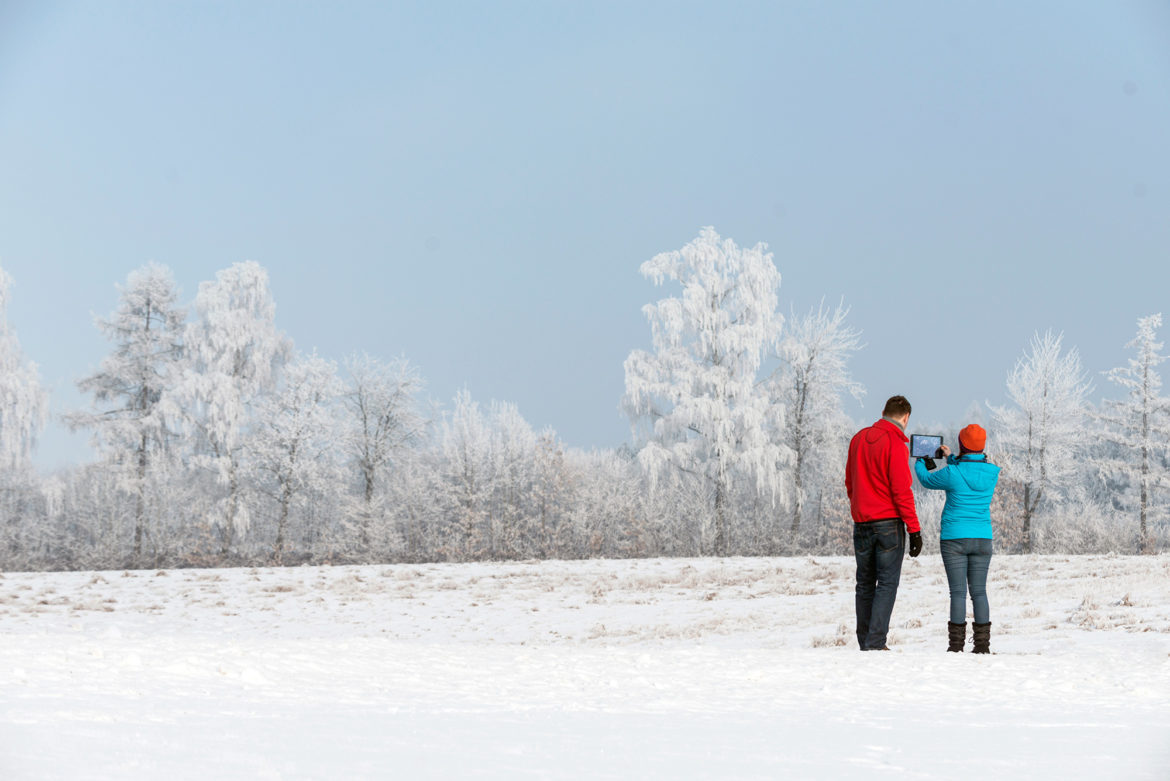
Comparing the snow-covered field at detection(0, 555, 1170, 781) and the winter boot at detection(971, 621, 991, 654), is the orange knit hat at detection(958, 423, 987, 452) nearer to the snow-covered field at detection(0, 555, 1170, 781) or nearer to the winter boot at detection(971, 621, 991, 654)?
the winter boot at detection(971, 621, 991, 654)

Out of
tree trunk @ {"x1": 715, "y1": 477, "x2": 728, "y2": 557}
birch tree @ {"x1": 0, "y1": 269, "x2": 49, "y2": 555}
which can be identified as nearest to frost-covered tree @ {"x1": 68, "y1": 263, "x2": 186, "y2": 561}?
birch tree @ {"x1": 0, "y1": 269, "x2": 49, "y2": 555}

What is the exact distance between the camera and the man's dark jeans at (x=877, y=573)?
678 cm

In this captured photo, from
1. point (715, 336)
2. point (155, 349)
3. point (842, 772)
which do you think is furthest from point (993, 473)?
point (155, 349)

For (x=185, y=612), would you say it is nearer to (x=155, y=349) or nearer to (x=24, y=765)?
(x=24, y=765)

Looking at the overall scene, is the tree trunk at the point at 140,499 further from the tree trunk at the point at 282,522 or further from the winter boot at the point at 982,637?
the winter boot at the point at 982,637

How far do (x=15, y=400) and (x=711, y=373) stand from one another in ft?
67.3

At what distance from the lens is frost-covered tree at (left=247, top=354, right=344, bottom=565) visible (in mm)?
27750

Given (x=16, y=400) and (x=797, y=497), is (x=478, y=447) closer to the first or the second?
(x=797, y=497)

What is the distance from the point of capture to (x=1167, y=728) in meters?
4.04

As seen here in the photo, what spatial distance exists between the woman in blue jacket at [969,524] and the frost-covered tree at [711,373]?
18.3 meters

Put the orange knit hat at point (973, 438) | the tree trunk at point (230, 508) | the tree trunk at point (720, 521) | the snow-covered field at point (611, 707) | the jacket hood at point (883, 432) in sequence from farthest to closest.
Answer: the tree trunk at point (230, 508) < the tree trunk at point (720, 521) < the orange knit hat at point (973, 438) < the jacket hood at point (883, 432) < the snow-covered field at point (611, 707)

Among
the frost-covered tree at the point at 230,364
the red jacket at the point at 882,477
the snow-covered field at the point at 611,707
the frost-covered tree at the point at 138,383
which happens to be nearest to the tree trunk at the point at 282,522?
the frost-covered tree at the point at 230,364

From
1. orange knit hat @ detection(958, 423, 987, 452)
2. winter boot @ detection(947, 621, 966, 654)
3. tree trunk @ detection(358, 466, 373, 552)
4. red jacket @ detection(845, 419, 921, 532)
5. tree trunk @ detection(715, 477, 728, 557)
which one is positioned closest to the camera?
red jacket @ detection(845, 419, 921, 532)

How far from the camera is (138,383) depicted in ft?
90.3
